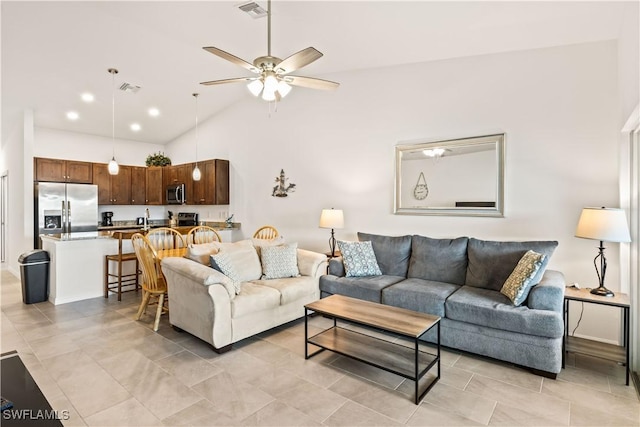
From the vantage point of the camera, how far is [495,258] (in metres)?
3.41

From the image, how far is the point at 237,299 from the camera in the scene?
10.3 feet

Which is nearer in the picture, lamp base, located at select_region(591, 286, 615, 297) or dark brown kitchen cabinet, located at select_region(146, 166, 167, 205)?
lamp base, located at select_region(591, 286, 615, 297)

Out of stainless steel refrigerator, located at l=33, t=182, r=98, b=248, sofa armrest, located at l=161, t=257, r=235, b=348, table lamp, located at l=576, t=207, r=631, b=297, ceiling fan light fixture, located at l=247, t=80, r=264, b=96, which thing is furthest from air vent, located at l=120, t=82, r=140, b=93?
table lamp, located at l=576, t=207, r=631, b=297

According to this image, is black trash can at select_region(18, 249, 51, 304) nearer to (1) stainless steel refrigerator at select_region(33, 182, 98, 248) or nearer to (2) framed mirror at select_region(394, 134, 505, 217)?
(1) stainless steel refrigerator at select_region(33, 182, 98, 248)

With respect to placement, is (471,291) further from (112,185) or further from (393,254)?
(112,185)

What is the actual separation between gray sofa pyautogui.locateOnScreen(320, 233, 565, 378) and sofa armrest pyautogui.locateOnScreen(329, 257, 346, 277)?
0.01 meters

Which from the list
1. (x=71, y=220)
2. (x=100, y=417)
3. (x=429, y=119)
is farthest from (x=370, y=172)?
(x=71, y=220)

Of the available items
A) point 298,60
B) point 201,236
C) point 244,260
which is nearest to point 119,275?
point 201,236

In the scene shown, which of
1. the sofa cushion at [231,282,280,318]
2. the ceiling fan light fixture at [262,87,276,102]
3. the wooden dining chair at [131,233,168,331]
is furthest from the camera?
the wooden dining chair at [131,233,168,331]

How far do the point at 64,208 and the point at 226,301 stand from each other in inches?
185

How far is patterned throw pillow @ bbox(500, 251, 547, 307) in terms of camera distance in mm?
2840

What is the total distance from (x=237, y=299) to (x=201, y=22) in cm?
297

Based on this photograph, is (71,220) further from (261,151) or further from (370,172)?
(370,172)

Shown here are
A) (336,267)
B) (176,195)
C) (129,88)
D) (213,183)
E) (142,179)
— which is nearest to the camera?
(336,267)
